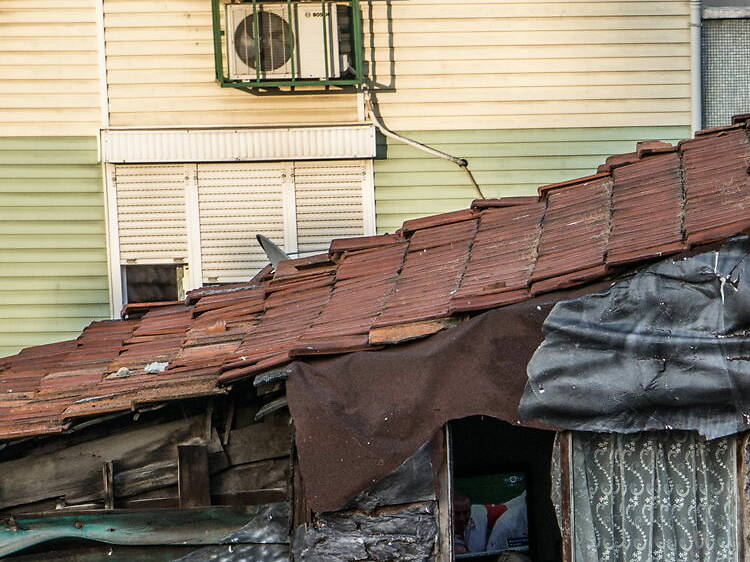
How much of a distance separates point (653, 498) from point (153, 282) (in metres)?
6.64

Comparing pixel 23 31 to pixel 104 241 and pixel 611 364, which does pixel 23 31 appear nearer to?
pixel 104 241

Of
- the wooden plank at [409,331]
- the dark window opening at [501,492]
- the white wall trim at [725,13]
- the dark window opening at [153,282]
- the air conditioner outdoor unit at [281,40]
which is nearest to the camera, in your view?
the wooden plank at [409,331]

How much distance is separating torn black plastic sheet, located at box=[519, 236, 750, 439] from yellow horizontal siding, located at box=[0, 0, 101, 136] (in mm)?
6868

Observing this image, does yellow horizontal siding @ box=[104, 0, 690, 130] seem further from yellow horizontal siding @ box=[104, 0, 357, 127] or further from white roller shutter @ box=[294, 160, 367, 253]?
white roller shutter @ box=[294, 160, 367, 253]

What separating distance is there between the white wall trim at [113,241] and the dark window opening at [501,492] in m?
3.96

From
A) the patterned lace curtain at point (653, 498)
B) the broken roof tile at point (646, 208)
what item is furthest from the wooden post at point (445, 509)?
the broken roof tile at point (646, 208)

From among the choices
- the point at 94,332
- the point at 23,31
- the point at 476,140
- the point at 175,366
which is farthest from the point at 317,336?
the point at 23,31

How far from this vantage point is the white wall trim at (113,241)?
1195cm

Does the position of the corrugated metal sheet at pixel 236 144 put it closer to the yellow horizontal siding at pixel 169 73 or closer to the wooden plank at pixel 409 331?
the yellow horizontal siding at pixel 169 73

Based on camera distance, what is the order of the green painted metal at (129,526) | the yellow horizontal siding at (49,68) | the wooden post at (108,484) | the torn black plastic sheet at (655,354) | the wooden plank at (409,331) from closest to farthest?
the torn black plastic sheet at (655,354) < the wooden plank at (409,331) < the green painted metal at (129,526) < the wooden post at (108,484) < the yellow horizontal siding at (49,68)

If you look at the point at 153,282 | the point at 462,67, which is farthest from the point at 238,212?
the point at 462,67

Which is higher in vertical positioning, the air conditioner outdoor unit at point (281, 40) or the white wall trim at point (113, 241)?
the air conditioner outdoor unit at point (281, 40)

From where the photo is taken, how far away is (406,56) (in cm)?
1198

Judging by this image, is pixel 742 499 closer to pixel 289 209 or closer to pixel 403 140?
pixel 403 140
